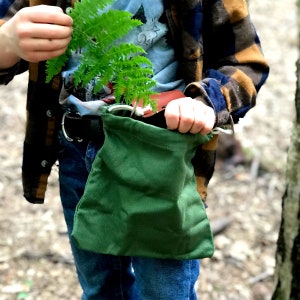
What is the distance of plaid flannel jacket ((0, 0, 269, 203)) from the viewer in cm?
142

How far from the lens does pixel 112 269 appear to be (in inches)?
71.0

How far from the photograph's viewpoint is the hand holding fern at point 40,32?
119 cm

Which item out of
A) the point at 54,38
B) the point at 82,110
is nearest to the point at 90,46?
the point at 54,38

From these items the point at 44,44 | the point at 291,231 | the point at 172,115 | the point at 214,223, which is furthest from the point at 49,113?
the point at 214,223

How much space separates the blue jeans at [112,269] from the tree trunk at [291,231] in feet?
1.33

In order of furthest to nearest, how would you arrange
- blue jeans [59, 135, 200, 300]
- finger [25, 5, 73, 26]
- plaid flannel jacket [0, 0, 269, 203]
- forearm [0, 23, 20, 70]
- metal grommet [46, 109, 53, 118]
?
metal grommet [46, 109, 53, 118]
blue jeans [59, 135, 200, 300]
plaid flannel jacket [0, 0, 269, 203]
forearm [0, 23, 20, 70]
finger [25, 5, 73, 26]

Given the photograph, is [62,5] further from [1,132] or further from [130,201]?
[1,132]

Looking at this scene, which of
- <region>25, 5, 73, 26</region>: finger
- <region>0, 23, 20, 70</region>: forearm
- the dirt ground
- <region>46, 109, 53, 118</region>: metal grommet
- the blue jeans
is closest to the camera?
<region>25, 5, 73, 26</region>: finger

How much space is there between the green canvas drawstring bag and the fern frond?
85 millimetres

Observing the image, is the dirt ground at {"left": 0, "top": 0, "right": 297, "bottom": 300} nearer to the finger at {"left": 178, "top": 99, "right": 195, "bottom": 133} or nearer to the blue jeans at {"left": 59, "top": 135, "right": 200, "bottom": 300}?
the blue jeans at {"left": 59, "top": 135, "right": 200, "bottom": 300}

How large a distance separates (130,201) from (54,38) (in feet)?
1.42

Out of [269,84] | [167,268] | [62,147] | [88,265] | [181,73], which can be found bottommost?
[269,84]

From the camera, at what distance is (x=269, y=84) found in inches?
224

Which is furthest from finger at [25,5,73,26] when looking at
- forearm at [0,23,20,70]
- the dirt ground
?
the dirt ground
